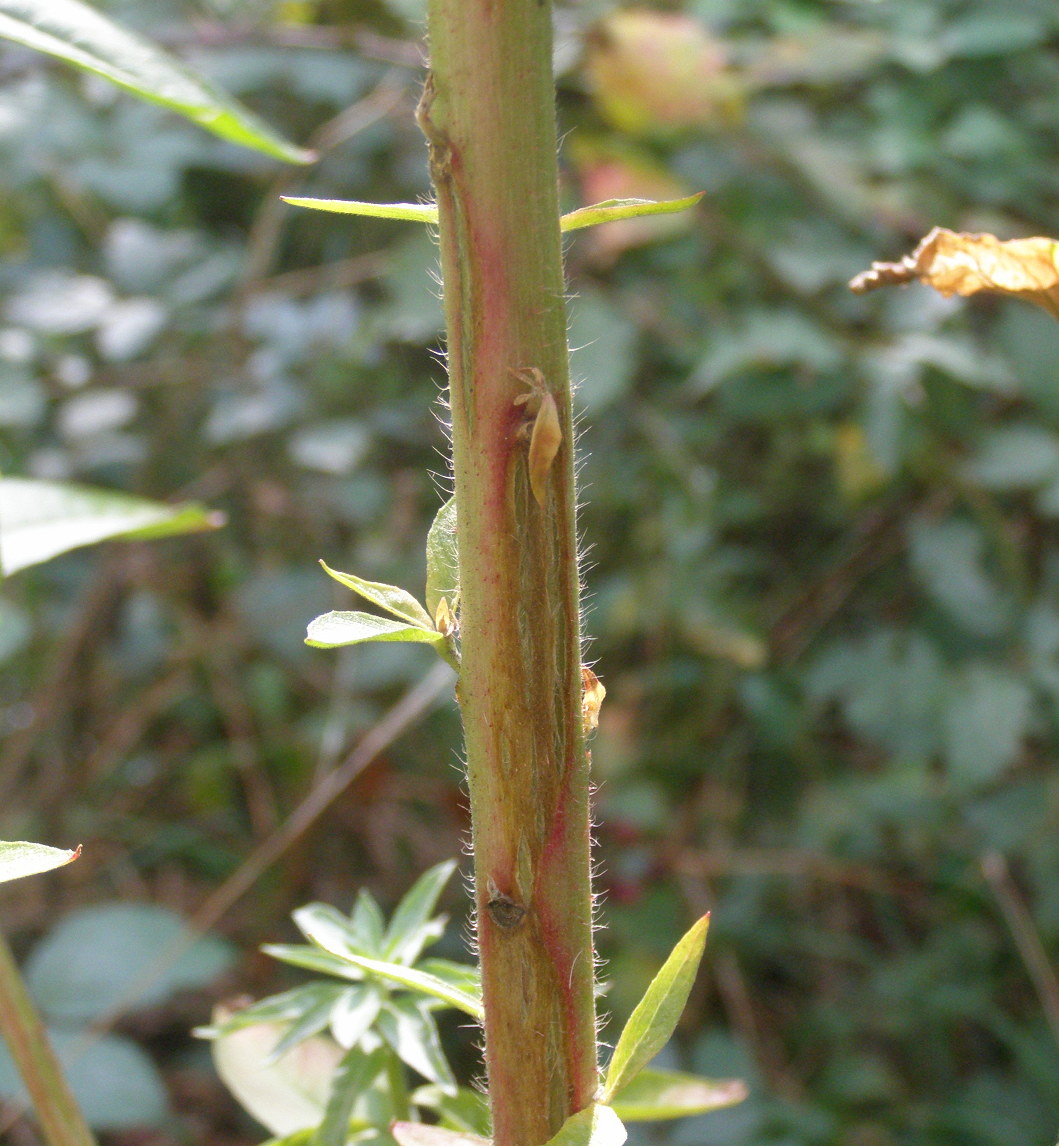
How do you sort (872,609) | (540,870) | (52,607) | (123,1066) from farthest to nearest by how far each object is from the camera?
(52,607) → (872,609) → (123,1066) → (540,870)

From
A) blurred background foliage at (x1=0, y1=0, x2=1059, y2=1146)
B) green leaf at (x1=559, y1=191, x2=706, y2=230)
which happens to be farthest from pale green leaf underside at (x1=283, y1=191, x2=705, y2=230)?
blurred background foliage at (x1=0, y1=0, x2=1059, y2=1146)

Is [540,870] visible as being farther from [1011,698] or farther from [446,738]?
[446,738]

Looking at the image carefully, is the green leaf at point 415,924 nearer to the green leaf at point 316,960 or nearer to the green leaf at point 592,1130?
the green leaf at point 316,960

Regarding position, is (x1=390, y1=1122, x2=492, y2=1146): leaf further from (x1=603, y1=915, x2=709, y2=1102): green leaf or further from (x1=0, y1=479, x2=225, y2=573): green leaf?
(x1=0, y1=479, x2=225, y2=573): green leaf

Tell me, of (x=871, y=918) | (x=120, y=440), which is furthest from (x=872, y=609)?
(x=120, y=440)

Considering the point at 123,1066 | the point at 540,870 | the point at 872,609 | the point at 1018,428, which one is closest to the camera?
the point at 540,870


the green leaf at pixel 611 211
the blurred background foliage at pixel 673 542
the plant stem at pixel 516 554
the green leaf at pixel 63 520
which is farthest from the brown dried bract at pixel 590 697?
the blurred background foliage at pixel 673 542
